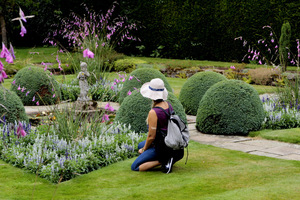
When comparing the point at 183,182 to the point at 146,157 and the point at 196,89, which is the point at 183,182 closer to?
the point at 146,157

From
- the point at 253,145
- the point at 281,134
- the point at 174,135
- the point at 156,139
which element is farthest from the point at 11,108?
the point at 281,134

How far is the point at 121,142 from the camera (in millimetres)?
5711

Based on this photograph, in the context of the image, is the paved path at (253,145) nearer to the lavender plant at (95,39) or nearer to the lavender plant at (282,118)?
→ the lavender plant at (282,118)

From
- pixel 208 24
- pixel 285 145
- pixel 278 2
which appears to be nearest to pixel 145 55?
pixel 208 24

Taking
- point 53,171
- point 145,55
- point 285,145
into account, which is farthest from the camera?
point 145,55

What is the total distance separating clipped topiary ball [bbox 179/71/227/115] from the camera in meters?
8.70

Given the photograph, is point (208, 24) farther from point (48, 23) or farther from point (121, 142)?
point (121, 142)

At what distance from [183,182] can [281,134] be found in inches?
120

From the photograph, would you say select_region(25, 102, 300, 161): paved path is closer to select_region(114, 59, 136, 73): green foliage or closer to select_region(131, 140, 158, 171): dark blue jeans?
select_region(131, 140, 158, 171): dark blue jeans

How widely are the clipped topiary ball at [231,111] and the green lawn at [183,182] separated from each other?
1622 mm

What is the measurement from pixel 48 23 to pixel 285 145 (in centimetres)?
2273

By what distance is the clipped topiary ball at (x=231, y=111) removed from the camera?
700 centimetres

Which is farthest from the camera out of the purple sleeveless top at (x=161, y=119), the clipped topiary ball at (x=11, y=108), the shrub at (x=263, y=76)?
the shrub at (x=263, y=76)

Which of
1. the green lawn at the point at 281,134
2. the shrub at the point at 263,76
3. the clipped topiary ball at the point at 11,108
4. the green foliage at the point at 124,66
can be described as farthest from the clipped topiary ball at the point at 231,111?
the green foliage at the point at 124,66
